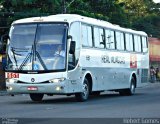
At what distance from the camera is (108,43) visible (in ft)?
84.1

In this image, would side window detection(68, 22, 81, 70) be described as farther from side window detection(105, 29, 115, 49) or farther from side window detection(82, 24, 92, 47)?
side window detection(105, 29, 115, 49)

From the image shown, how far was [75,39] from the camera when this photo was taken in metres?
22.0

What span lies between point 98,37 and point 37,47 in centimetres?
386

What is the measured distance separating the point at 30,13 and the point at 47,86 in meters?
24.2

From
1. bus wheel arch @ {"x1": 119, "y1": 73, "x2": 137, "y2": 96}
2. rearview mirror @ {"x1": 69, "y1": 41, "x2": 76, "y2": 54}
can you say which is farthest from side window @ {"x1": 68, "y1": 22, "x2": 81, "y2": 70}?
bus wheel arch @ {"x1": 119, "y1": 73, "x2": 137, "y2": 96}

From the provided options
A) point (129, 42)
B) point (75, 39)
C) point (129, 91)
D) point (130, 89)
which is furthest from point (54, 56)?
point (129, 91)

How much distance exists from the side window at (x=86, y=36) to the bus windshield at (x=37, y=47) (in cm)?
137

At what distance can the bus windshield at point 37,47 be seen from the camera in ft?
69.2

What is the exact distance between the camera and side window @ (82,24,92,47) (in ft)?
74.4

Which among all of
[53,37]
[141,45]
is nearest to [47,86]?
[53,37]

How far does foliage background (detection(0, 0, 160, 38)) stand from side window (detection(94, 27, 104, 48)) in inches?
691

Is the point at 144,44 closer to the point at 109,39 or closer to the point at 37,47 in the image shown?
the point at 109,39

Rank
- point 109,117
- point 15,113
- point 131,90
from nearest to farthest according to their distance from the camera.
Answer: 1. point 109,117
2. point 15,113
3. point 131,90

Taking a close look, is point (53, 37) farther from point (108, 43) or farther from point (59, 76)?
point (108, 43)
